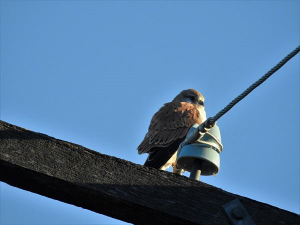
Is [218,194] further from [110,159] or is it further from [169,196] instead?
[110,159]

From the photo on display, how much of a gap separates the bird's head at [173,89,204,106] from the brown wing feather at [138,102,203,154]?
3.63 feet

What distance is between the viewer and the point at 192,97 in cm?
990

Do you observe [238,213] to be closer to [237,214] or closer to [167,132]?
[237,214]

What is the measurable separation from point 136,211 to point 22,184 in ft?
1.93

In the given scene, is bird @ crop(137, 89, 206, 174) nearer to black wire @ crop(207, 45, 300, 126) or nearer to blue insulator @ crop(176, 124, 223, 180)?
blue insulator @ crop(176, 124, 223, 180)

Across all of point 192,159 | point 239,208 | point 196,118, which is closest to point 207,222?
point 239,208

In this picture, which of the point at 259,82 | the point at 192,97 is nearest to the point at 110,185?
the point at 259,82

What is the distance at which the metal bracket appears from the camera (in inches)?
117

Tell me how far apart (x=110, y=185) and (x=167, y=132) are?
4891 mm

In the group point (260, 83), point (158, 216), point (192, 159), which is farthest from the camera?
point (192, 159)

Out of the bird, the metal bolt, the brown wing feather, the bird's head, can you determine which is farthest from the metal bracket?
the bird's head

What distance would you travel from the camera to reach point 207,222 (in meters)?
2.97

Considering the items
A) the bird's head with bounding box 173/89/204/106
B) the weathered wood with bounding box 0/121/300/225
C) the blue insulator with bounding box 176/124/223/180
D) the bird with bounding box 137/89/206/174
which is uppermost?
the bird's head with bounding box 173/89/204/106

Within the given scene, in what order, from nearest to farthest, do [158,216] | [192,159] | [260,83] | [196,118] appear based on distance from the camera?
[260,83]
[158,216]
[192,159]
[196,118]
